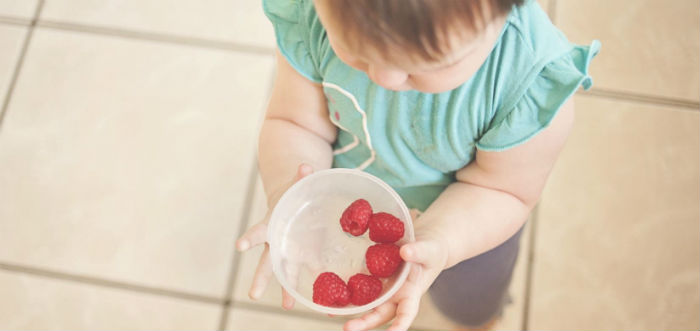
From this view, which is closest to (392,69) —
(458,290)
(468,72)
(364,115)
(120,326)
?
(468,72)

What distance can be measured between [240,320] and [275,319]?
57 mm

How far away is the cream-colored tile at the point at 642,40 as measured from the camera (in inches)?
40.7

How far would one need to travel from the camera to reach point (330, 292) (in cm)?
56

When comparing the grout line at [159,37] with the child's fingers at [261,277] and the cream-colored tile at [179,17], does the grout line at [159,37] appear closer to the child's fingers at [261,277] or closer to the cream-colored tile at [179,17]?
the cream-colored tile at [179,17]

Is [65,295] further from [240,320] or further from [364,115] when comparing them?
[364,115]

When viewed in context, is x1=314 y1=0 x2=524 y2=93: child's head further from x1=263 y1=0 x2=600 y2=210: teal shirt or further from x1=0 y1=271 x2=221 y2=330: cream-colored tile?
x1=0 y1=271 x2=221 y2=330: cream-colored tile

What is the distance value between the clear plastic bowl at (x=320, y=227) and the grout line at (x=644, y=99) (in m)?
0.58

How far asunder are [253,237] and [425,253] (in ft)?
0.61

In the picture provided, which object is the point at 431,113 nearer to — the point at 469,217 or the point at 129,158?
the point at 469,217

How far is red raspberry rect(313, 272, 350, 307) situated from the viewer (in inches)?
22.2

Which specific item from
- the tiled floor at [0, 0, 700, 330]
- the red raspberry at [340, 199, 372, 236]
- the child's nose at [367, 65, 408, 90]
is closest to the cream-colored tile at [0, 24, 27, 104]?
the tiled floor at [0, 0, 700, 330]

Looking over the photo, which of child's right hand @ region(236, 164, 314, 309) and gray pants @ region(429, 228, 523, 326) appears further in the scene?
gray pants @ region(429, 228, 523, 326)

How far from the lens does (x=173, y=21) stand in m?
1.13

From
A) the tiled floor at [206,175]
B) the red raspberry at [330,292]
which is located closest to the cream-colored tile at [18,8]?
the tiled floor at [206,175]
